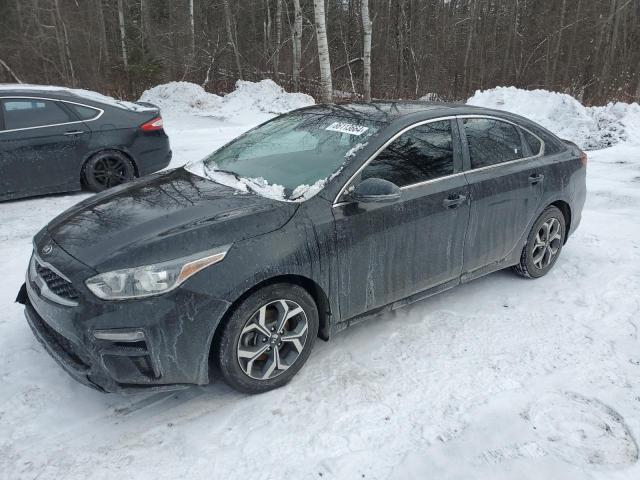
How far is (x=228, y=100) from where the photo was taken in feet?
53.1

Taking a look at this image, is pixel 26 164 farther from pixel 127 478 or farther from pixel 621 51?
pixel 621 51

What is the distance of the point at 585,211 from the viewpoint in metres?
6.75

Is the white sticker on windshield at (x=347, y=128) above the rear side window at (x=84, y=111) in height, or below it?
above

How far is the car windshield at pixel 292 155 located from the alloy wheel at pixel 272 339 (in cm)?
70

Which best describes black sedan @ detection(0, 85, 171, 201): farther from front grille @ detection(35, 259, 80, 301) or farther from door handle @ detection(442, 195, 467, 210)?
door handle @ detection(442, 195, 467, 210)

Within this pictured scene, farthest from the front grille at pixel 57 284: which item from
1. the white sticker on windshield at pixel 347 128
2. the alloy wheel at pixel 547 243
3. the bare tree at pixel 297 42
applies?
the bare tree at pixel 297 42

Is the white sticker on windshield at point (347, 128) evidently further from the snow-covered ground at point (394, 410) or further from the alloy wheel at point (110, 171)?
the alloy wheel at point (110, 171)

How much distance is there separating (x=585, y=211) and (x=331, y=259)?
4818mm

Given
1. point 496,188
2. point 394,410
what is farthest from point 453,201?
point 394,410

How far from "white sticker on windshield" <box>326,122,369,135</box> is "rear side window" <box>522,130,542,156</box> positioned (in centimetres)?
169

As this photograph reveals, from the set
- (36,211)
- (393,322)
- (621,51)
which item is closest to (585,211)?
(393,322)

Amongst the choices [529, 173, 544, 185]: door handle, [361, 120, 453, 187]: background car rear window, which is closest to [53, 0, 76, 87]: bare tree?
[361, 120, 453, 187]: background car rear window

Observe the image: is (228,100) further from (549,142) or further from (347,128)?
(347,128)

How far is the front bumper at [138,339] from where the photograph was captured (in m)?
2.70
